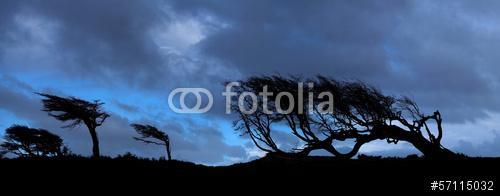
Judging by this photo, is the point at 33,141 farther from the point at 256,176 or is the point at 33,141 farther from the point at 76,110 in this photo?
the point at 256,176

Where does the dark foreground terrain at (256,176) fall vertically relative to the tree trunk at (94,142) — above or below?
below

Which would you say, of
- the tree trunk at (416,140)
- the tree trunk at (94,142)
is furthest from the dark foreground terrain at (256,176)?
the tree trunk at (94,142)

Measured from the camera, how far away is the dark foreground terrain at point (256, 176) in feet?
47.5

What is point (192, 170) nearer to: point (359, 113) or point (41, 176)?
point (41, 176)

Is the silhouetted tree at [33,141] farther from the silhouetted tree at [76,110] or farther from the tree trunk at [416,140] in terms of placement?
the tree trunk at [416,140]

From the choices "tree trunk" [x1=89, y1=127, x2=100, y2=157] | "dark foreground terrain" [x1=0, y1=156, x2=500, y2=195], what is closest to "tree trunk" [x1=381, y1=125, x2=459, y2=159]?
"dark foreground terrain" [x1=0, y1=156, x2=500, y2=195]

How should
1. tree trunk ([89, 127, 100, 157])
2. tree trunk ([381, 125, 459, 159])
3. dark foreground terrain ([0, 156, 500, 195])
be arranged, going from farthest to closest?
tree trunk ([89, 127, 100, 157]) → tree trunk ([381, 125, 459, 159]) → dark foreground terrain ([0, 156, 500, 195])

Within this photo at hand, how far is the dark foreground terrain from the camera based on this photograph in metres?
14.5

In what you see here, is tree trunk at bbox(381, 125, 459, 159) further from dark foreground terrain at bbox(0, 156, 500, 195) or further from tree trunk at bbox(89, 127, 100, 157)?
tree trunk at bbox(89, 127, 100, 157)

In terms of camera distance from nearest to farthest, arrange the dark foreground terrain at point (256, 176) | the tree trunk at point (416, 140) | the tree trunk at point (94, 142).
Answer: the dark foreground terrain at point (256, 176)
the tree trunk at point (416, 140)
the tree trunk at point (94, 142)

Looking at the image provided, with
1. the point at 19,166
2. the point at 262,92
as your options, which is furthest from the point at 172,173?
the point at 262,92

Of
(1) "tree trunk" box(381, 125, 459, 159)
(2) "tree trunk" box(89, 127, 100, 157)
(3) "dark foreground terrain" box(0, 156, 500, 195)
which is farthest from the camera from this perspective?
(2) "tree trunk" box(89, 127, 100, 157)

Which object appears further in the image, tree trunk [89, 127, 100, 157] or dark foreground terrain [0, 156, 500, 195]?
tree trunk [89, 127, 100, 157]

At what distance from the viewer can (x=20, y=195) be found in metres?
13.9
